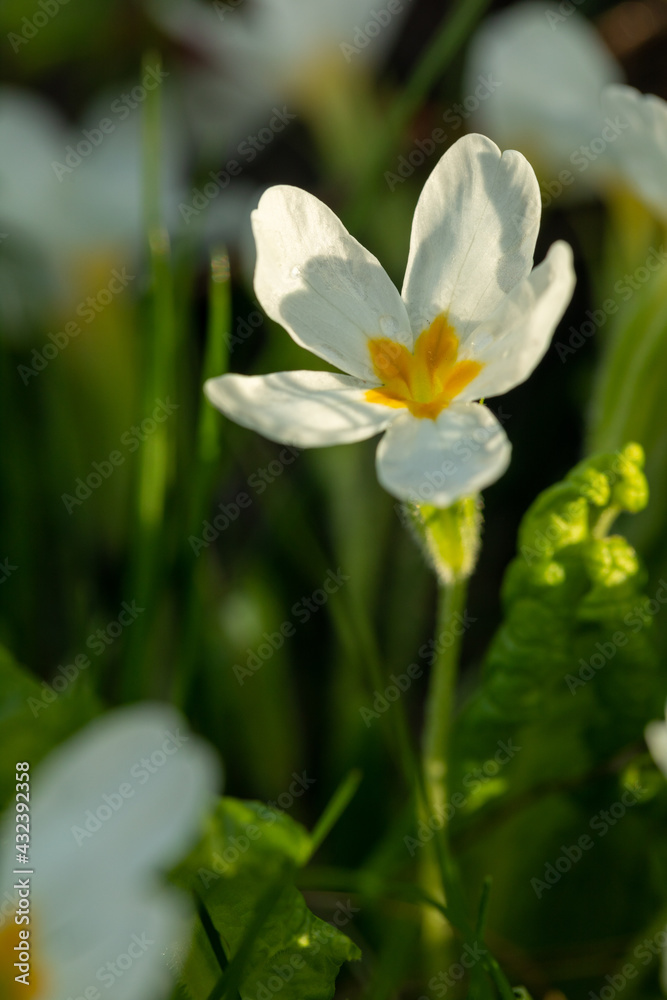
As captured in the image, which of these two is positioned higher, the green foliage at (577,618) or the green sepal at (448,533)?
the green sepal at (448,533)

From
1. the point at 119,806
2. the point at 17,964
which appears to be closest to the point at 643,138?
the point at 119,806

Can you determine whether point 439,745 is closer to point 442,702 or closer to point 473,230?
point 442,702

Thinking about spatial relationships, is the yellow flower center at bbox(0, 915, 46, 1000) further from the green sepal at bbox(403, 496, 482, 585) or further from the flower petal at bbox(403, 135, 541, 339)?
the flower petal at bbox(403, 135, 541, 339)

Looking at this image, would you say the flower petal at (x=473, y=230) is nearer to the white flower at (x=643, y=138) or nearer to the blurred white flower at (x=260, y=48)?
the white flower at (x=643, y=138)

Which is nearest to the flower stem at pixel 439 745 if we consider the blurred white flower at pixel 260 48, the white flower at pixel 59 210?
the white flower at pixel 59 210


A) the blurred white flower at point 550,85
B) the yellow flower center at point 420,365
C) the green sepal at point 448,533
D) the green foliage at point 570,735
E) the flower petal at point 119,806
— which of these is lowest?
the green foliage at point 570,735

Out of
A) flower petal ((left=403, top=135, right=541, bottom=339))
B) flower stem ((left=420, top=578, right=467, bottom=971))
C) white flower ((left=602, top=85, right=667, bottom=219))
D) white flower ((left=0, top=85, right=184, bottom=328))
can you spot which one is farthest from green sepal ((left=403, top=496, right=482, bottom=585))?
white flower ((left=0, top=85, right=184, bottom=328))

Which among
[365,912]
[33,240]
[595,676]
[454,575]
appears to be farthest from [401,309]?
[33,240]
